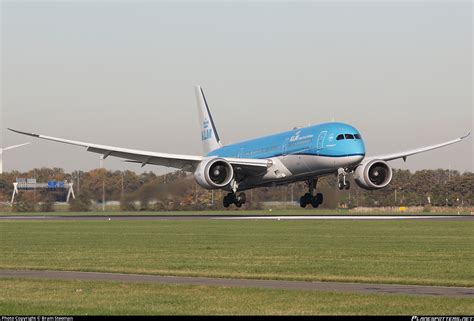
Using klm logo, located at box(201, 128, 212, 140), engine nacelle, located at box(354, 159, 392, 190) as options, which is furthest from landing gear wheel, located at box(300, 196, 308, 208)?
klm logo, located at box(201, 128, 212, 140)

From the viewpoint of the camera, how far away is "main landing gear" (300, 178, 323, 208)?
7225cm

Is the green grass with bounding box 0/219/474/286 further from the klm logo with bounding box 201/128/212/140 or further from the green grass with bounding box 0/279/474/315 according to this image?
the klm logo with bounding box 201/128/212/140

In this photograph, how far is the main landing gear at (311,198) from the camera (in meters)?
72.2

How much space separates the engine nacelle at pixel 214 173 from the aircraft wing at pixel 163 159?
918 millimetres

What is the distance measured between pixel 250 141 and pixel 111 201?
1243 cm

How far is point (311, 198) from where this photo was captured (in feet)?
238

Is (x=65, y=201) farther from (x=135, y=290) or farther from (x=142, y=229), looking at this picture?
(x=135, y=290)

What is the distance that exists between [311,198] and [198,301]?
52447mm

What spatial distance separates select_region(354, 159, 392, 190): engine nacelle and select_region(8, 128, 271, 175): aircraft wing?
276 inches

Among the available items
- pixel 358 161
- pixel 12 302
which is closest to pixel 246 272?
pixel 12 302

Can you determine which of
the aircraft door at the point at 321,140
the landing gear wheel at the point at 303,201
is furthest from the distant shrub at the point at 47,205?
the aircraft door at the point at 321,140

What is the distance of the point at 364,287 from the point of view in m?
22.9

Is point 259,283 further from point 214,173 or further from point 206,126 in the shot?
point 206,126

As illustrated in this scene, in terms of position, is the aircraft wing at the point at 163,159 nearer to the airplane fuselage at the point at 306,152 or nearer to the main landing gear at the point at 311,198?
the airplane fuselage at the point at 306,152
